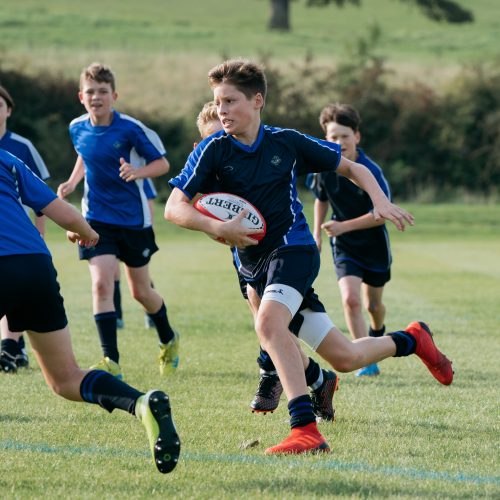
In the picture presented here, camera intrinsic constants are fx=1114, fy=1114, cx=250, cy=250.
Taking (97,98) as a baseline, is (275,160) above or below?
above

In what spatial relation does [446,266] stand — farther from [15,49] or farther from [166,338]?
[15,49]

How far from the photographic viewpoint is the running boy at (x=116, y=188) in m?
8.41

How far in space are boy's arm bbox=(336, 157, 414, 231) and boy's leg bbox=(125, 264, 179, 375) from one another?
3.01 meters

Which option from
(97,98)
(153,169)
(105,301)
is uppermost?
(97,98)

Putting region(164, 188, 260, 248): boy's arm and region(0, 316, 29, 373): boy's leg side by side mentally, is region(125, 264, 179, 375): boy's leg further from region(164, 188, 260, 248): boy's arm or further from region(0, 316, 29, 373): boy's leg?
region(164, 188, 260, 248): boy's arm

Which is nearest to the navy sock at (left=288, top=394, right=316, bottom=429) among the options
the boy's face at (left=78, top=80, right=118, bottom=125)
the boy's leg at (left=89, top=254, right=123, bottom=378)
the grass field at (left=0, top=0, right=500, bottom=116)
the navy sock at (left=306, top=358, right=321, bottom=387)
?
the navy sock at (left=306, top=358, right=321, bottom=387)

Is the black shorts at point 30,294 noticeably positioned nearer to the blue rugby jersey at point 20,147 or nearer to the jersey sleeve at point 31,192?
the jersey sleeve at point 31,192

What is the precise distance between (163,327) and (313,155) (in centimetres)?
318

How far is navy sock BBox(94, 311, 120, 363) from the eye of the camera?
8.12 m

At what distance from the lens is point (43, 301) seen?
4.80 metres

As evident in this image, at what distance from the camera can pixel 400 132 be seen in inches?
1764

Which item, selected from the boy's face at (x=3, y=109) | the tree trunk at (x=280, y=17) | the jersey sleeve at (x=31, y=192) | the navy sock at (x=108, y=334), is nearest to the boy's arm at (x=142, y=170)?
the boy's face at (x=3, y=109)

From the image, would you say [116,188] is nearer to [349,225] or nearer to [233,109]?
[349,225]

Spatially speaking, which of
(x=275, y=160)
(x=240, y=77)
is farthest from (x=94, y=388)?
(x=240, y=77)
